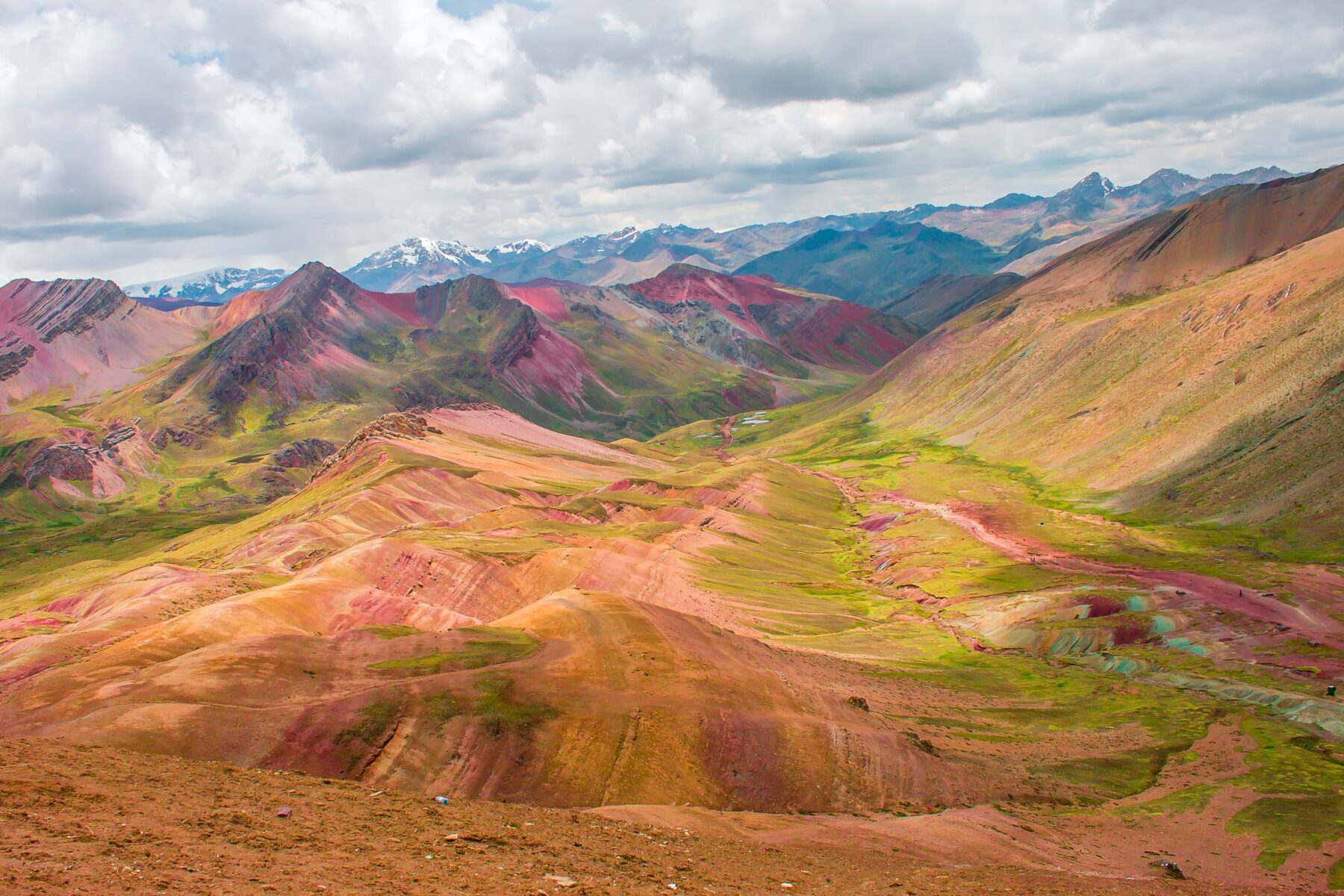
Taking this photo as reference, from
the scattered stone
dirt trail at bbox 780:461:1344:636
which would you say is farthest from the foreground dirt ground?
dirt trail at bbox 780:461:1344:636

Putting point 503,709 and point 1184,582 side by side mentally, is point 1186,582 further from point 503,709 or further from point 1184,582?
point 503,709

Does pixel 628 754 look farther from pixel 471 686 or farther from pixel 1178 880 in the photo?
pixel 1178 880

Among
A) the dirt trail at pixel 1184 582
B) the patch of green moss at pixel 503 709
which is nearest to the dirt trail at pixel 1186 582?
the dirt trail at pixel 1184 582

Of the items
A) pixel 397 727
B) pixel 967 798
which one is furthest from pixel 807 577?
pixel 397 727

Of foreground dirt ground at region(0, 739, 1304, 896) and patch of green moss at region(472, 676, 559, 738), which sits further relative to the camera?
patch of green moss at region(472, 676, 559, 738)

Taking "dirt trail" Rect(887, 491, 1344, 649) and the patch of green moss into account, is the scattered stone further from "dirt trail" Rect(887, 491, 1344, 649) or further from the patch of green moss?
"dirt trail" Rect(887, 491, 1344, 649)

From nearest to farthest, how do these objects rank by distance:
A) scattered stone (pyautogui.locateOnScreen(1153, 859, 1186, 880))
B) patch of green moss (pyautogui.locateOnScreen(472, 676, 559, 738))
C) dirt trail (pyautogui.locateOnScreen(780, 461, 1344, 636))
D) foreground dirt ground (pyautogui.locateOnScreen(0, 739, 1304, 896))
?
foreground dirt ground (pyautogui.locateOnScreen(0, 739, 1304, 896)) → scattered stone (pyautogui.locateOnScreen(1153, 859, 1186, 880)) → patch of green moss (pyautogui.locateOnScreen(472, 676, 559, 738)) → dirt trail (pyautogui.locateOnScreen(780, 461, 1344, 636))

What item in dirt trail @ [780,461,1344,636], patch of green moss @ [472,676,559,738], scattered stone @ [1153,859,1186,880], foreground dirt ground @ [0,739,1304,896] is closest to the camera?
foreground dirt ground @ [0,739,1304,896]

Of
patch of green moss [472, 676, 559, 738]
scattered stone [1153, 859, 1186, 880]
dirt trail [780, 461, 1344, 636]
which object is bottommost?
dirt trail [780, 461, 1344, 636]

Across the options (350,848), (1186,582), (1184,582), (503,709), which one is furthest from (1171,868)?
(1184,582)
